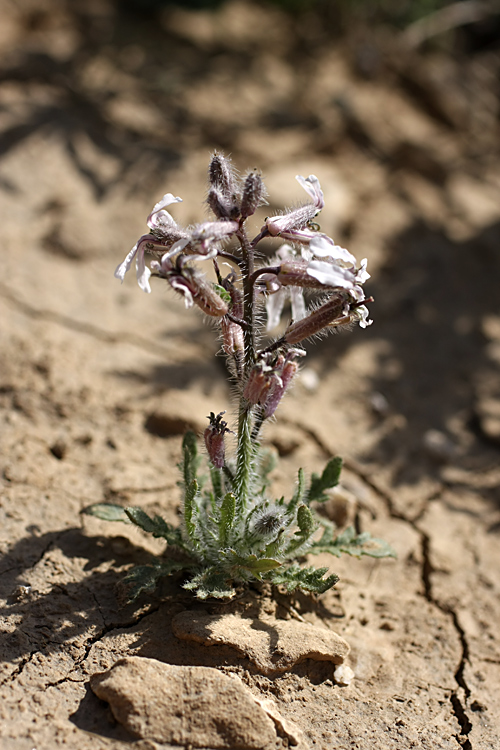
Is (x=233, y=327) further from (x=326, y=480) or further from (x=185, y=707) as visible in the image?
(x=185, y=707)

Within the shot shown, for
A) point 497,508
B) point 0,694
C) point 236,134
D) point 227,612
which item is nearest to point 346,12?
point 236,134

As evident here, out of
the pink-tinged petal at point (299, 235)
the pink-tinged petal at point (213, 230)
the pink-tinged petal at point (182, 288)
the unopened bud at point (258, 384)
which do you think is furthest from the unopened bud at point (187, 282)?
the pink-tinged petal at point (299, 235)

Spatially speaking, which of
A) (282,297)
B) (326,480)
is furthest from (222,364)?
(282,297)

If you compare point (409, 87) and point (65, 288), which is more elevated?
point (409, 87)

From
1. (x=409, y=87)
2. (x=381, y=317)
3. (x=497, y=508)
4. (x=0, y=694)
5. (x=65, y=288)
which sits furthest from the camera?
(x=409, y=87)

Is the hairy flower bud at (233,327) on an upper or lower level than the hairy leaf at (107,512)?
upper

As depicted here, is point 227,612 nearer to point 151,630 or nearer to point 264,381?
point 151,630

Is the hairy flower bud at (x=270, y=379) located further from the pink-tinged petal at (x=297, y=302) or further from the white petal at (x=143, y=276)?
the white petal at (x=143, y=276)
